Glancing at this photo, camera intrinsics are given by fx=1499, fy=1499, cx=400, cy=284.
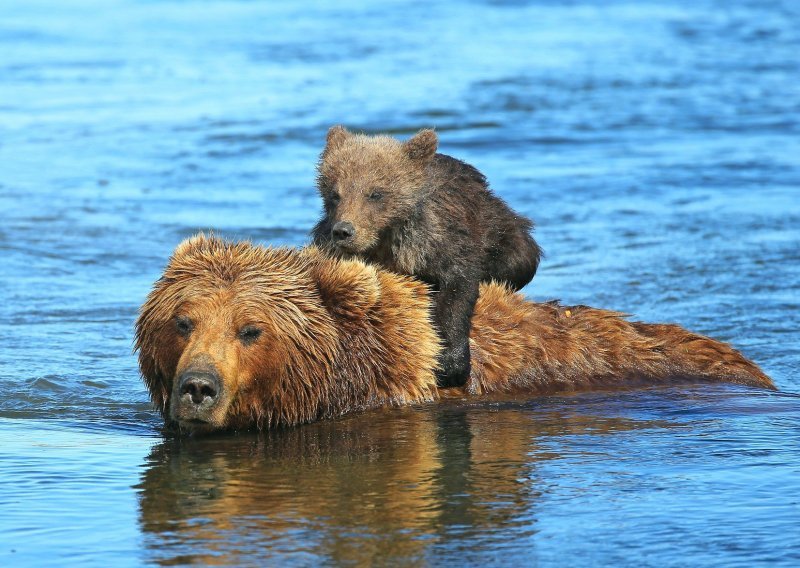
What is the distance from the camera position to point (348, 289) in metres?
8.16

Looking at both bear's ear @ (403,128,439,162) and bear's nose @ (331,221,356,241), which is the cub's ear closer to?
bear's nose @ (331,221,356,241)

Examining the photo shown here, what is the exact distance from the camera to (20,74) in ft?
85.9

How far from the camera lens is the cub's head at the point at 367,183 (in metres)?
8.60

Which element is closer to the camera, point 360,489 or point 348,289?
point 360,489

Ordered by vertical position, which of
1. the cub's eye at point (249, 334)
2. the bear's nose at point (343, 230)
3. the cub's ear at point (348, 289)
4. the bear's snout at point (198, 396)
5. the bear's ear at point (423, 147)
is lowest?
the bear's snout at point (198, 396)

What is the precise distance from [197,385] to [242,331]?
0.53m

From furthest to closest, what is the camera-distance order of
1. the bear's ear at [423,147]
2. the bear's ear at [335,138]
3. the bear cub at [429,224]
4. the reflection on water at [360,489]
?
the bear's ear at [335,138] < the bear's ear at [423,147] < the bear cub at [429,224] < the reflection on water at [360,489]

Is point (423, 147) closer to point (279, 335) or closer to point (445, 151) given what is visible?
point (279, 335)

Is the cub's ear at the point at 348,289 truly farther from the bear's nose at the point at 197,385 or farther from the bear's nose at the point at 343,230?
the bear's nose at the point at 197,385

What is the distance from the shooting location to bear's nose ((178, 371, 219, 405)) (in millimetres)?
7344

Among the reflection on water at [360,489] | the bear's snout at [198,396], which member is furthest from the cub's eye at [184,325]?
the reflection on water at [360,489]

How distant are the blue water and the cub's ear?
1.98 feet

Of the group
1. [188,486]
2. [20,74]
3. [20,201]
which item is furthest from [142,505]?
[20,74]

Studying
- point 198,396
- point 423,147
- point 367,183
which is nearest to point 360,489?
point 198,396
